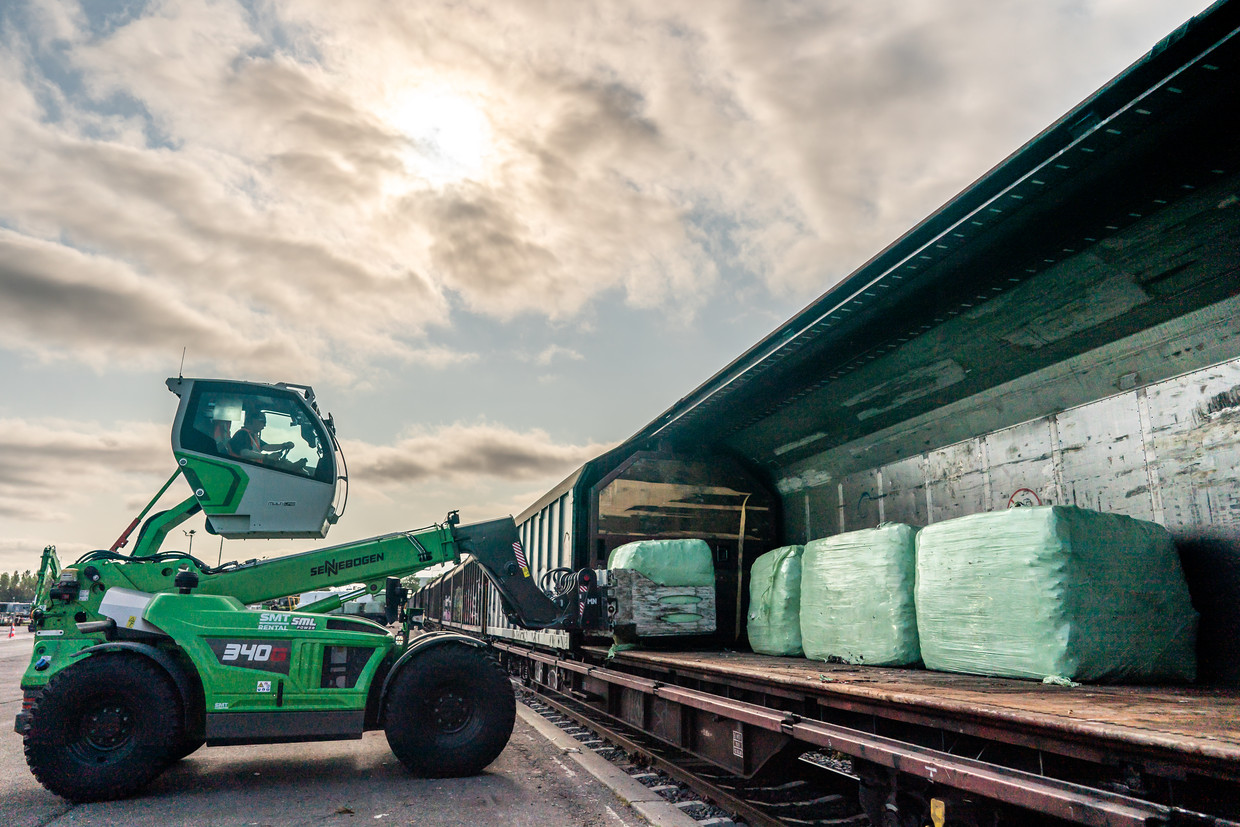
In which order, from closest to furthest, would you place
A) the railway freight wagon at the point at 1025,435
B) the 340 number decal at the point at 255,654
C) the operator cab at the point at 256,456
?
the railway freight wagon at the point at 1025,435 → the 340 number decal at the point at 255,654 → the operator cab at the point at 256,456

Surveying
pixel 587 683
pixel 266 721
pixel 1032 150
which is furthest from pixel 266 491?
pixel 1032 150

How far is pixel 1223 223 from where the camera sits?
4.00 meters

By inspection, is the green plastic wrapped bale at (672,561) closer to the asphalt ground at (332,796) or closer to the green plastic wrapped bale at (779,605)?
the green plastic wrapped bale at (779,605)

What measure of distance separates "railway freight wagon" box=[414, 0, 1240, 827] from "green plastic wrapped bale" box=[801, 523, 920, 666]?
19cm

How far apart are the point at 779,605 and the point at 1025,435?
225cm

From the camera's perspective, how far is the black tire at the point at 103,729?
184 inches

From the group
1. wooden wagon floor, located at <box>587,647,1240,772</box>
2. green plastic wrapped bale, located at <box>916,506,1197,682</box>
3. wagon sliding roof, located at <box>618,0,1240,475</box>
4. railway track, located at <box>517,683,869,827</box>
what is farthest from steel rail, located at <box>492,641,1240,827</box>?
wagon sliding roof, located at <box>618,0,1240,475</box>

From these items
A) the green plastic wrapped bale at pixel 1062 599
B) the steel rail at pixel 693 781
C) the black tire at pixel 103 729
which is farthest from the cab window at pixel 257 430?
the green plastic wrapped bale at pixel 1062 599

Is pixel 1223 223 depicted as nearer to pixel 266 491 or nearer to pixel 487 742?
pixel 487 742

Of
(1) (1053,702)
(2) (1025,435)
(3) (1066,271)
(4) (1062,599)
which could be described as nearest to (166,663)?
(1) (1053,702)

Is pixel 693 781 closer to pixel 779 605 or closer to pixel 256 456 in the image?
pixel 779 605

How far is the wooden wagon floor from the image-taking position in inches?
83.8

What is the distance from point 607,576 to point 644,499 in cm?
150

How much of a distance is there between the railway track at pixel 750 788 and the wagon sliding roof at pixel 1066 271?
9.47ft
